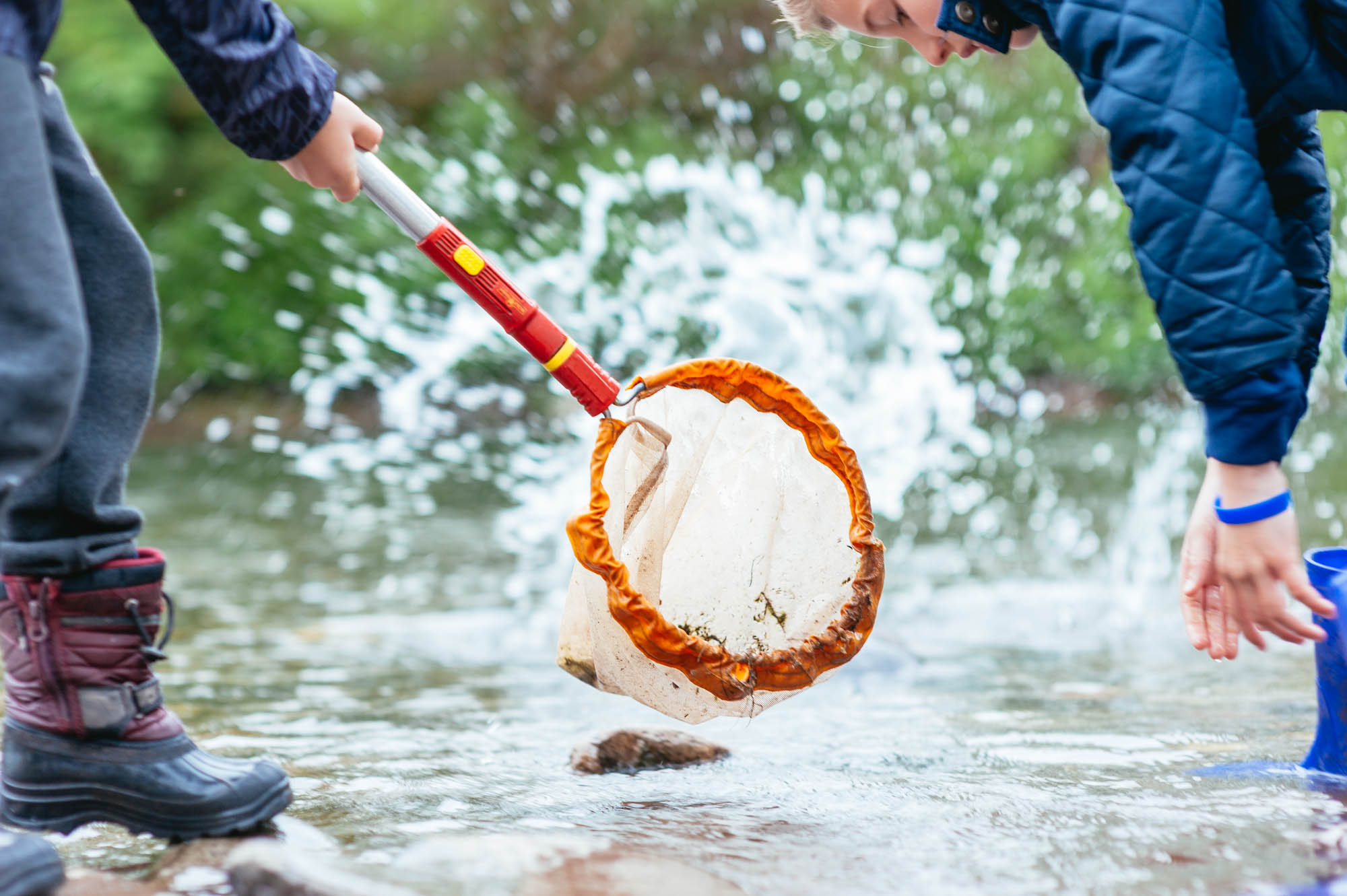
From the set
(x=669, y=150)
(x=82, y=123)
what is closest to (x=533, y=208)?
(x=669, y=150)

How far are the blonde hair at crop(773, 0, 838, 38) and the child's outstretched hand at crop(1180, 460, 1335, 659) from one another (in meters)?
0.83

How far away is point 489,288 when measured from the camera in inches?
64.9

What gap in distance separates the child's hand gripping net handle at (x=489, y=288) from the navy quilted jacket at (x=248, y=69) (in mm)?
114

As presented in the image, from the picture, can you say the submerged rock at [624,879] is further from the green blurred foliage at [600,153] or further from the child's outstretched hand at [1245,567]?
the green blurred foliage at [600,153]

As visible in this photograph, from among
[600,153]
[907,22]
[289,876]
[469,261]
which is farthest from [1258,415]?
[600,153]

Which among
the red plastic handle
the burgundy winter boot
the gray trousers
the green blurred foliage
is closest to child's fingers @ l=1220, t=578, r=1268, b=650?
the red plastic handle

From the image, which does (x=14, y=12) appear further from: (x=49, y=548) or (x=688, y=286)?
(x=688, y=286)

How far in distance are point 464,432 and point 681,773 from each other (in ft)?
30.1

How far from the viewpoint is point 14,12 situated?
48.8 inches

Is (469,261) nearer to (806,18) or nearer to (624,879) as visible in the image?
(806,18)

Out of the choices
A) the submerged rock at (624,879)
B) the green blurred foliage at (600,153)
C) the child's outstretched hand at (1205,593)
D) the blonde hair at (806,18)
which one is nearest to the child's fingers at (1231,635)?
the child's outstretched hand at (1205,593)

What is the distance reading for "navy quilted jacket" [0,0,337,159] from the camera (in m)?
1.44

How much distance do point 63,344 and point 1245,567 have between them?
1.21 metres

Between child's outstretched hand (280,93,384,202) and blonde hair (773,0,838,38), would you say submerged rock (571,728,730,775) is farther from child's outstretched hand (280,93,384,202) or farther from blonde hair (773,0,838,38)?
blonde hair (773,0,838,38)
